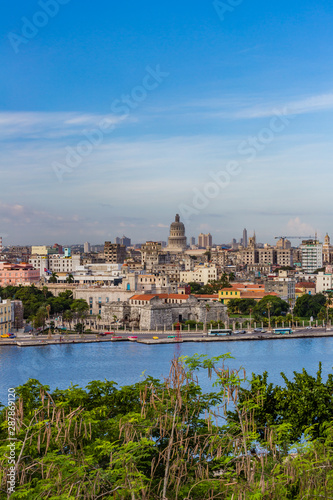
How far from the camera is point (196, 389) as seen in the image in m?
7.73

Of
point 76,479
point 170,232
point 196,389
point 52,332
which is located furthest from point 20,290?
point 170,232

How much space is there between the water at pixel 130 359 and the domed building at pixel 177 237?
139 ft

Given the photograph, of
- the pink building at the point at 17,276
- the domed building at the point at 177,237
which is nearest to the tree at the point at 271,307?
the pink building at the point at 17,276

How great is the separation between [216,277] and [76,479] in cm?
3974

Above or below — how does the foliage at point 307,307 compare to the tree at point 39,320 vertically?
above

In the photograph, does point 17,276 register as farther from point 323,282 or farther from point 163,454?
point 163,454

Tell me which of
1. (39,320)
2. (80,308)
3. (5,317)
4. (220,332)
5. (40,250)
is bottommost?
(220,332)

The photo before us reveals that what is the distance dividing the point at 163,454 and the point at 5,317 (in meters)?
19.9

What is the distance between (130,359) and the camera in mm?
20469

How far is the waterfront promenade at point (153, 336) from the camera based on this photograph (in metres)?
23.5

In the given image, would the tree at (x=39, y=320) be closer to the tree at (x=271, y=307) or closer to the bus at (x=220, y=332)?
the bus at (x=220, y=332)

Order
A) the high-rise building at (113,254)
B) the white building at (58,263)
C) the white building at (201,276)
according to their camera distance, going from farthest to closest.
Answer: the high-rise building at (113,254)
the white building at (58,263)
the white building at (201,276)

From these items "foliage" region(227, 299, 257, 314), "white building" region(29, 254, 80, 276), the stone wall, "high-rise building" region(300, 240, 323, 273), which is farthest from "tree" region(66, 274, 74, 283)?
"high-rise building" region(300, 240, 323, 273)

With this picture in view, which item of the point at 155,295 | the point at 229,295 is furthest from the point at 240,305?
the point at 155,295
